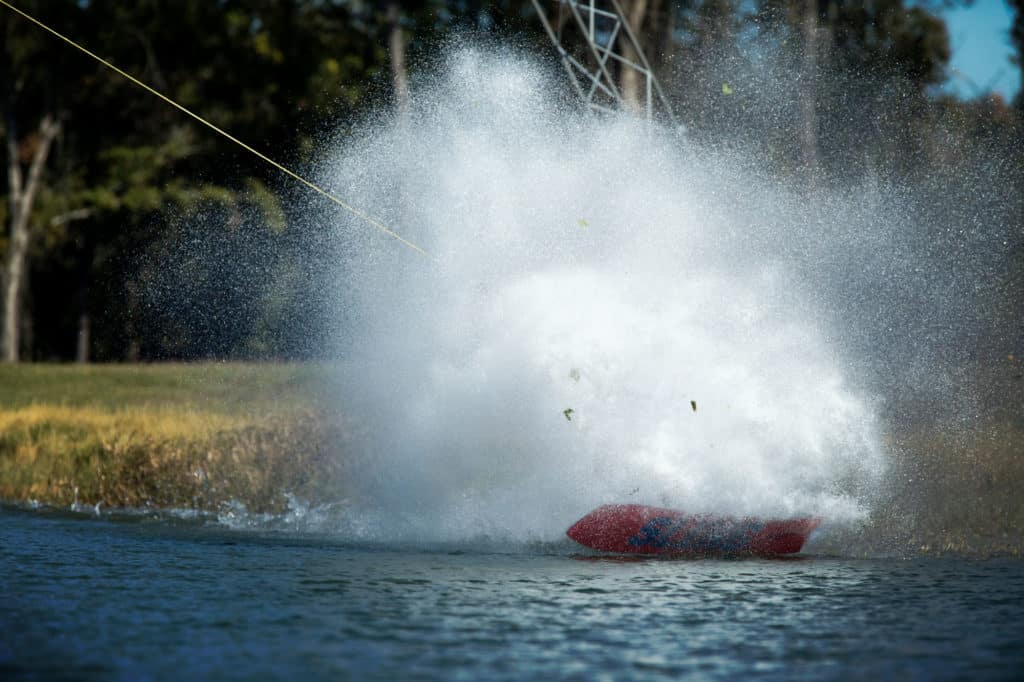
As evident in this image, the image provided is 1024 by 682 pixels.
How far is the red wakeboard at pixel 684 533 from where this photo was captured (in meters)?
11.6

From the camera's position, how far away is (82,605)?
8953mm

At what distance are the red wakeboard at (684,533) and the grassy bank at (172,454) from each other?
4984 mm

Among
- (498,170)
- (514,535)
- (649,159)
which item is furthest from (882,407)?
(514,535)

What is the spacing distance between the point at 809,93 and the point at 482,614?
598 inches

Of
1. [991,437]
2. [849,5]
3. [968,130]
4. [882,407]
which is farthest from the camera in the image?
[849,5]

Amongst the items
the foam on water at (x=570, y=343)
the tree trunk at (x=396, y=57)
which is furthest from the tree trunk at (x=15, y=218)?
the foam on water at (x=570, y=343)

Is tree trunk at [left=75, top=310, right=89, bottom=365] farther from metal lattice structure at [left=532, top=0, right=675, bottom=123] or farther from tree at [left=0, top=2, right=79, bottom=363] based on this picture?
metal lattice structure at [left=532, top=0, right=675, bottom=123]

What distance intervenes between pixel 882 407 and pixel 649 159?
5.10 metres

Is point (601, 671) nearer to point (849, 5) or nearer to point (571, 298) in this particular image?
point (571, 298)

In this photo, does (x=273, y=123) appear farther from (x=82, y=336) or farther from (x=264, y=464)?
(x=264, y=464)

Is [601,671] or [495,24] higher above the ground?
[495,24]

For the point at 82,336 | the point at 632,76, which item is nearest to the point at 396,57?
the point at 632,76

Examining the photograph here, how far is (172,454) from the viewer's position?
16.6 meters

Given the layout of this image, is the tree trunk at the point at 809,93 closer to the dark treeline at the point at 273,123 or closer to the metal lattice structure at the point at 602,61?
the dark treeline at the point at 273,123
